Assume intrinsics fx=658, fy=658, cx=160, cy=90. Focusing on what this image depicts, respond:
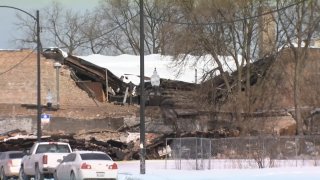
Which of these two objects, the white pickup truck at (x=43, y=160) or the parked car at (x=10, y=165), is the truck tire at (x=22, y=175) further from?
the parked car at (x=10, y=165)

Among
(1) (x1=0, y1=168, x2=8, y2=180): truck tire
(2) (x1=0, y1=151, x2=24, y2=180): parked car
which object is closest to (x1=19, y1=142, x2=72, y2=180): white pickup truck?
(2) (x1=0, y1=151, x2=24, y2=180): parked car

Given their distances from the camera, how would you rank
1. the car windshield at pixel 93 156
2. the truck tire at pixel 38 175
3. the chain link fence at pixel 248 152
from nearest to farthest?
the car windshield at pixel 93 156 → the truck tire at pixel 38 175 → the chain link fence at pixel 248 152

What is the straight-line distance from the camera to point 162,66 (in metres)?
68.8

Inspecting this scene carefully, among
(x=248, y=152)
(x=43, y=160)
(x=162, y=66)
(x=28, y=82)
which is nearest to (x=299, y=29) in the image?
(x=248, y=152)

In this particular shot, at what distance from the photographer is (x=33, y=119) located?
53.7 metres

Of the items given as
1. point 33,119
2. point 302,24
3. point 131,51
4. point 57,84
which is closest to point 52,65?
point 57,84

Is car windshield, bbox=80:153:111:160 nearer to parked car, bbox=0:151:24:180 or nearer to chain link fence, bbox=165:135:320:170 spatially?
chain link fence, bbox=165:135:320:170

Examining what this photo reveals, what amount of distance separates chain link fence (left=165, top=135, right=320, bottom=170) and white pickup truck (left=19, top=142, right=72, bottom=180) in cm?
773

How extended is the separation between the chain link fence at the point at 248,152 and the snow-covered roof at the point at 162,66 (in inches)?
666

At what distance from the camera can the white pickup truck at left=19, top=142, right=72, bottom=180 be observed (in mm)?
28875

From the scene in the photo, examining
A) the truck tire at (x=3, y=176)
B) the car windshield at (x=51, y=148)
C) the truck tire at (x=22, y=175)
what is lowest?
the truck tire at (x=3, y=176)

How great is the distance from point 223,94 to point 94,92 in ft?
40.0

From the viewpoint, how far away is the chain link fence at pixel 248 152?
34.1 meters

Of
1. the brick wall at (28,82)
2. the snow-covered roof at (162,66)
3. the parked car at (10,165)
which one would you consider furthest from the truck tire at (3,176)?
the brick wall at (28,82)
